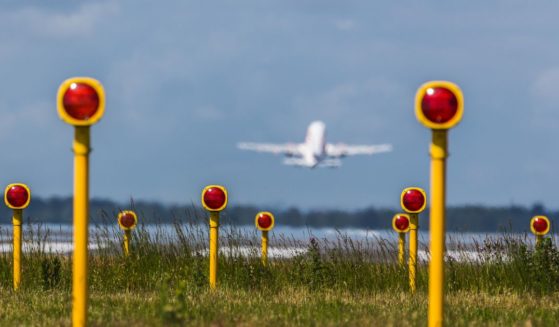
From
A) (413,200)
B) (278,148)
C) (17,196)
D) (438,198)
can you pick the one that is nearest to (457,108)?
(438,198)

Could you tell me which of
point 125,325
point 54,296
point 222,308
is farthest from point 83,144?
point 54,296

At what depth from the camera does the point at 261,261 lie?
1369cm

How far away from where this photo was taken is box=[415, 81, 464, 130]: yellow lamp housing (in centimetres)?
671

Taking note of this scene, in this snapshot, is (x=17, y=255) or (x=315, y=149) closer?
(x=17, y=255)

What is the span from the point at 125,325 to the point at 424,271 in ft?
21.0

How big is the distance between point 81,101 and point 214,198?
6106 mm

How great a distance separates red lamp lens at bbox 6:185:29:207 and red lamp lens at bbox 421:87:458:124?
7.91 m

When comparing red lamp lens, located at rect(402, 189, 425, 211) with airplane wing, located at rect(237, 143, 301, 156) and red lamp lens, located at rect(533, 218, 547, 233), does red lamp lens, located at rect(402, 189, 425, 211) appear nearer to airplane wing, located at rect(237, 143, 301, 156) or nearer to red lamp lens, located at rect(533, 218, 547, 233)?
red lamp lens, located at rect(533, 218, 547, 233)

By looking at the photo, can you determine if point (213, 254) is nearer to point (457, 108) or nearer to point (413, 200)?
point (413, 200)

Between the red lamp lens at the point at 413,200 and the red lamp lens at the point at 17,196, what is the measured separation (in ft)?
16.8

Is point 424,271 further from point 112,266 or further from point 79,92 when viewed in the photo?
point 79,92

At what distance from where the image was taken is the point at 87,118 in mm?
6852

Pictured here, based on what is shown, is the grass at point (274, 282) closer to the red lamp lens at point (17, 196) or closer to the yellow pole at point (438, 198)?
the red lamp lens at point (17, 196)

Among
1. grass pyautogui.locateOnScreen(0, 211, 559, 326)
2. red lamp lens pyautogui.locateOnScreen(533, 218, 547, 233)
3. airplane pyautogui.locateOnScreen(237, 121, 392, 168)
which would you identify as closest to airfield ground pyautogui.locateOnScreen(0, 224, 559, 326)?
grass pyautogui.locateOnScreen(0, 211, 559, 326)
